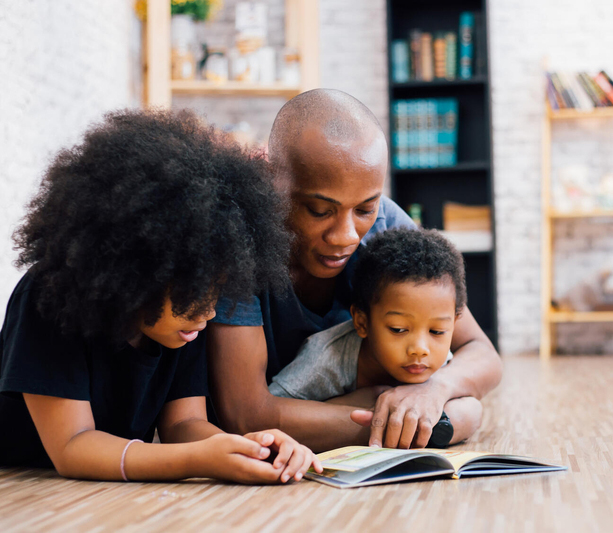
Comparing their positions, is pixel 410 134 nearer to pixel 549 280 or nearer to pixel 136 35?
pixel 549 280

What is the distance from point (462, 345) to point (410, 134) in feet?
8.76

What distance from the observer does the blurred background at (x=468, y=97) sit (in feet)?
12.3

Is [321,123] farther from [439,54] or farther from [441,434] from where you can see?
[439,54]

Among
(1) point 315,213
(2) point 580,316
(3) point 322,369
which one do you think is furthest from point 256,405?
(2) point 580,316

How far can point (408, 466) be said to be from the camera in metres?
1.20

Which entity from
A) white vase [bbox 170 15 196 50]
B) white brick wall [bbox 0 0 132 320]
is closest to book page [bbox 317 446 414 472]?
white brick wall [bbox 0 0 132 320]

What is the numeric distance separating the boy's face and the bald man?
51mm

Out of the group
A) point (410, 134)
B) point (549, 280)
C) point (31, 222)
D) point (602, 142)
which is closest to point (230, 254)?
point (31, 222)

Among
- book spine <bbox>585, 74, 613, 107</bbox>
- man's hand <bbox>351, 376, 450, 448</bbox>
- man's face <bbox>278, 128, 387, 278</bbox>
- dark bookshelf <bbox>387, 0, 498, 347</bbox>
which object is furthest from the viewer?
dark bookshelf <bbox>387, 0, 498, 347</bbox>

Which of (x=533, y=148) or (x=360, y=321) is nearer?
(x=360, y=321)

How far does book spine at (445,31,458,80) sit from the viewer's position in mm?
4305

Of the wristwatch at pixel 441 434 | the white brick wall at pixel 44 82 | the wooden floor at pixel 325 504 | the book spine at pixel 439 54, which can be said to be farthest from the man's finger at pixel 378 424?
the book spine at pixel 439 54

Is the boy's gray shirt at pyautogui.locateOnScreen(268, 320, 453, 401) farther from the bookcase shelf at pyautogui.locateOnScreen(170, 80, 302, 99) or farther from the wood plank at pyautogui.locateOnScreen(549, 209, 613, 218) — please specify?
the wood plank at pyautogui.locateOnScreen(549, 209, 613, 218)

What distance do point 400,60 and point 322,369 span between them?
10.5 feet
